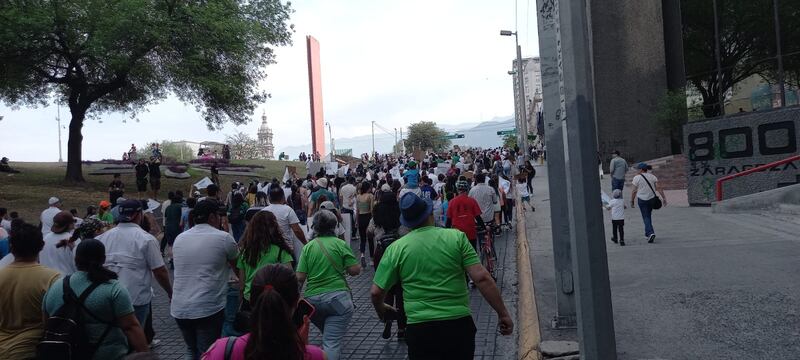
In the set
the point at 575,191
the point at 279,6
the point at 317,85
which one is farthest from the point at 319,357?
the point at 317,85

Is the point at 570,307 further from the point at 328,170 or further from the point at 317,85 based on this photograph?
the point at 317,85

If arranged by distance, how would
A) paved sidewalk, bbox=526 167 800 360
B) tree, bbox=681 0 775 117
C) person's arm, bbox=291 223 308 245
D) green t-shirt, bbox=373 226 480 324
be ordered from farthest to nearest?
tree, bbox=681 0 775 117
person's arm, bbox=291 223 308 245
paved sidewalk, bbox=526 167 800 360
green t-shirt, bbox=373 226 480 324

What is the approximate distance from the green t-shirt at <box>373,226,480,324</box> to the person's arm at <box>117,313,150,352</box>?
1.63 m

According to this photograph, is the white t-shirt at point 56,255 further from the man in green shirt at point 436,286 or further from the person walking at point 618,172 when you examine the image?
the person walking at point 618,172

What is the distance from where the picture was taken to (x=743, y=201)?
15664 millimetres

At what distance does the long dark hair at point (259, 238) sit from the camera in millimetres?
5474

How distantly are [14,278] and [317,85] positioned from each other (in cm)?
8235

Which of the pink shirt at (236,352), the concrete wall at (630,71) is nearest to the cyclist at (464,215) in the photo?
Answer: the pink shirt at (236,352)

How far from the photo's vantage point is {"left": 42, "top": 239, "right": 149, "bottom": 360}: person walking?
3805 millimetres

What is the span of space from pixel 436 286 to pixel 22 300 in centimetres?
270

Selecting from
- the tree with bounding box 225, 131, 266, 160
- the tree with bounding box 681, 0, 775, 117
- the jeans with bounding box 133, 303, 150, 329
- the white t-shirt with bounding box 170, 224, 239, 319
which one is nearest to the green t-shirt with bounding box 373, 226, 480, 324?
the white t-shirt with bounding box 170, 224, 239, 319

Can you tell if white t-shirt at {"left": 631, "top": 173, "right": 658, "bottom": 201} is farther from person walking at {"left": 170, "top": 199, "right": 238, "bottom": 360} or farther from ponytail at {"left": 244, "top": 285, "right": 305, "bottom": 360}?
ponytail at {"left": 244, "top": 285, "right": 305, "bottom": 360}

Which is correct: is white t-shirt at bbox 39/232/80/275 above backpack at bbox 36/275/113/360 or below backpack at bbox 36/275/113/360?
above

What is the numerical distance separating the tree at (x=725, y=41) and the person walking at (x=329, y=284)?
30.4 metres
